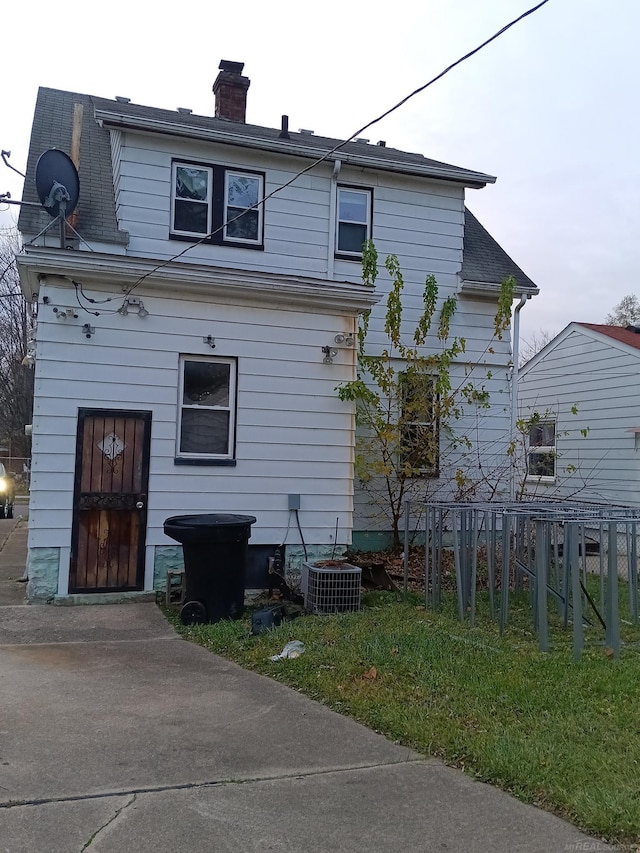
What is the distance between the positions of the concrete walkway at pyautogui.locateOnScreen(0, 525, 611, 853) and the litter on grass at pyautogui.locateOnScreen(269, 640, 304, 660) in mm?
467

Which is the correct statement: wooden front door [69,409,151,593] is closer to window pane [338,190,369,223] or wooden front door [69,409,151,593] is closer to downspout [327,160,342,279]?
downspout [327,160,342,279]

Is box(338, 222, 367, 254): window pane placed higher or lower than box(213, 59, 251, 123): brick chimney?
lower

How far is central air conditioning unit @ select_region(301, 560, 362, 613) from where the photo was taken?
8086 mm

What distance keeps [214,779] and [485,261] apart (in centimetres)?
1064

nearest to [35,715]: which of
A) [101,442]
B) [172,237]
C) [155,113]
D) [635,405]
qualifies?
[101,442]

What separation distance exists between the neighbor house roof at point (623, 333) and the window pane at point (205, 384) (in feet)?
25.7

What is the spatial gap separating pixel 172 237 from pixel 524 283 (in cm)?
588

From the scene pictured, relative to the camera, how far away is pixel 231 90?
45.3 feet

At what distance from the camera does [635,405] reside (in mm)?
13320

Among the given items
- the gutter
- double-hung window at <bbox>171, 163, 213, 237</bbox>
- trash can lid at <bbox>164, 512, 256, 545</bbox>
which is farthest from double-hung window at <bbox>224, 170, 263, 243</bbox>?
trash can lid at <bbox>164, 512, 256, 545</bbox>

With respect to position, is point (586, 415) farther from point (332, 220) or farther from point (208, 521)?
point (208, 521)

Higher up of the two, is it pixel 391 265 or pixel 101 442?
pixel 391 265

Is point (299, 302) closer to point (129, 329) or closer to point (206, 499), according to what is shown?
point (129, 329)

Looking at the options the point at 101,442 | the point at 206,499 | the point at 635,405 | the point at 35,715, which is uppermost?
the point at 635,405
